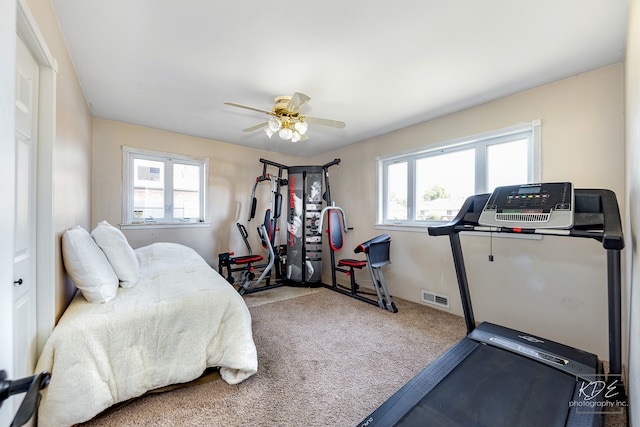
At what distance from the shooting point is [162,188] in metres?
3.78

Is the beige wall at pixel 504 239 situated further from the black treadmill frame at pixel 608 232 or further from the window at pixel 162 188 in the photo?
the black treadmill frame at pixel 608 232

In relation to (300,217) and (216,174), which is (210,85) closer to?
(216,174)

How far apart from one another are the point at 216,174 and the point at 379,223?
2636 mm

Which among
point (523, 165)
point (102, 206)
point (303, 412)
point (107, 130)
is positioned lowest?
point (303, 412)

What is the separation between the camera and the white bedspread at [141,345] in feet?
4.43

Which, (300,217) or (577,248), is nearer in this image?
(577,248)

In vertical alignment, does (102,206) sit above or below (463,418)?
above

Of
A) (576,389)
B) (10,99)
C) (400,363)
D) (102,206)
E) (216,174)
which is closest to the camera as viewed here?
(10,99)

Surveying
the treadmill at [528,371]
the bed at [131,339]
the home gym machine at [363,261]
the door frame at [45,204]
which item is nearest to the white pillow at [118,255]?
the bed at [131,339]

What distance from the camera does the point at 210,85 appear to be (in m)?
2.37

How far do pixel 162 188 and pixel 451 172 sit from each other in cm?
388

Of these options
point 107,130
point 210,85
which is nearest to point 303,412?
point 210,85

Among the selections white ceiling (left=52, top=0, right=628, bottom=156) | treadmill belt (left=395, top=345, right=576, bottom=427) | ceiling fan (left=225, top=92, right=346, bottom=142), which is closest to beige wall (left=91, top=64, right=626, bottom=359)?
white ceiling (left=52, top=0, right=628, bottom=156)

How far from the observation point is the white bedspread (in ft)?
4.43
